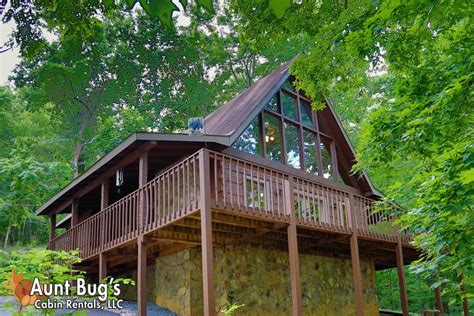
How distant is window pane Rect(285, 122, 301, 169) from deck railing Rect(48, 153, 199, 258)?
2873 mm

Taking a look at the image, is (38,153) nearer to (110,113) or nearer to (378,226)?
(110,113)

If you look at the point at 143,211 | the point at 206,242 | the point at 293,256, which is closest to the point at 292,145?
the point at 293,256

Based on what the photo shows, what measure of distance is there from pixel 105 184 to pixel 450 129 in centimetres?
823

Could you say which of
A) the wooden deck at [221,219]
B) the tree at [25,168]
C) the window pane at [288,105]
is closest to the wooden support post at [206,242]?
the wooden deck at [221,219]

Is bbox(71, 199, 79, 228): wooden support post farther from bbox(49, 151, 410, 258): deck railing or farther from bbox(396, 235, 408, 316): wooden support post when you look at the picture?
bbox(396, 235, 408, 316): wooden support post

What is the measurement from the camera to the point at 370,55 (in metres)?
6.24

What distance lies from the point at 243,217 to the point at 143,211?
1988mm

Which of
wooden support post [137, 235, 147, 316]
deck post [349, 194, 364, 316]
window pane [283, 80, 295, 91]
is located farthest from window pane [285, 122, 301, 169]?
wooden support post [137, 235, 147, 316]

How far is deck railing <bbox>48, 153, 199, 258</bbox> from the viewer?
26.0ft

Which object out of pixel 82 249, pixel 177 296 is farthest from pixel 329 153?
pixel 82 249

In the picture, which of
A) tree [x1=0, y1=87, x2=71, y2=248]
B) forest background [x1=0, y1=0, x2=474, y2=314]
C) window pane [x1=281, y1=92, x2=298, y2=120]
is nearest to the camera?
forest background [x1=0, y1=0, x2=474, y2=314]

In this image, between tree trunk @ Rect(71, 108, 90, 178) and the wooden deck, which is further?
tree trunk @ Rect(71, 108, 90, 178)

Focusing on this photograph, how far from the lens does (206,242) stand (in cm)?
720

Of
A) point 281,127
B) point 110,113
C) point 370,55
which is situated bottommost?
point 370,55
